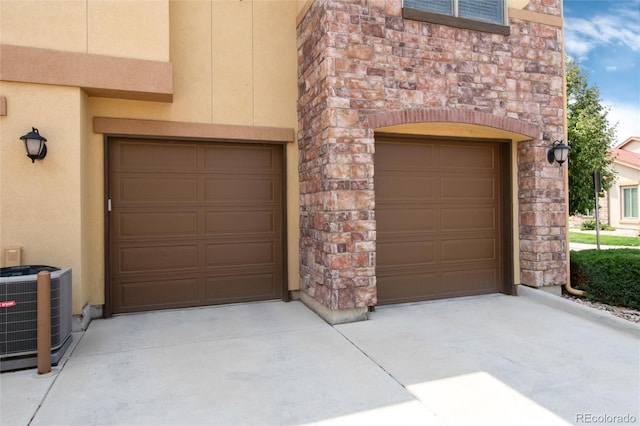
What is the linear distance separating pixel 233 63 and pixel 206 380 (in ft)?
14.3

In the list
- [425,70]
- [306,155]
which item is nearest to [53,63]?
[306,155]

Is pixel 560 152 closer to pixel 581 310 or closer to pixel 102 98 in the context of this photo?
pixel 581 310

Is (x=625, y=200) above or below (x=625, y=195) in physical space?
below

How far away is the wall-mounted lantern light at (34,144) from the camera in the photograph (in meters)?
4.36

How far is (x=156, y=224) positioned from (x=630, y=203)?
2154cm

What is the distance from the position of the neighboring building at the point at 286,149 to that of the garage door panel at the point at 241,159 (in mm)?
26

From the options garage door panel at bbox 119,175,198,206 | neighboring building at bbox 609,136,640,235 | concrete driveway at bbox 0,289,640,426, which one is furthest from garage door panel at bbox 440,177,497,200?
neighboring building at bbox 609,136,640,235

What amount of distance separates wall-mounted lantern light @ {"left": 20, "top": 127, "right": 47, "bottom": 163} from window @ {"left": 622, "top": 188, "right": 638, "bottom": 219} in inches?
887

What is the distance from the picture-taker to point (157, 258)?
5.59 meters

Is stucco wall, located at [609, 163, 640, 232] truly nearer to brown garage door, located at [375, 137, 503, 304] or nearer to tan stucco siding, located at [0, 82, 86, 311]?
brown garage door, located at [375, 137, 503, 304]

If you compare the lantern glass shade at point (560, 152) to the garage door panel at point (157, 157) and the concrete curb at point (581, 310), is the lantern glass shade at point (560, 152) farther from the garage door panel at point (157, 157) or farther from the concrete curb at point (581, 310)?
the garage door panel at point (157, 157)

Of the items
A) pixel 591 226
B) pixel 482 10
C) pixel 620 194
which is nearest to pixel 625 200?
pixel 620 194

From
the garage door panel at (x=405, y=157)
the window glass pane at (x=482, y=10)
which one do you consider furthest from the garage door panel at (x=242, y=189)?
the window glass pane at (x=482, y=10)

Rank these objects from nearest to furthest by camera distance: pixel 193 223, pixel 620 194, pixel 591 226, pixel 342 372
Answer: pixel 342 372 → pixel 193 223 → pixel 620 194 → pixel 591 226
